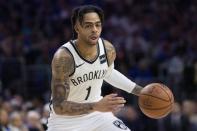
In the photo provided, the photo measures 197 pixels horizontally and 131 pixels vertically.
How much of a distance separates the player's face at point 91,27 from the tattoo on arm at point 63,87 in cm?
28

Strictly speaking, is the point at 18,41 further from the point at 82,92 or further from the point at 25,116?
the point at 82,92

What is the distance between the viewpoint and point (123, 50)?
1574 cm

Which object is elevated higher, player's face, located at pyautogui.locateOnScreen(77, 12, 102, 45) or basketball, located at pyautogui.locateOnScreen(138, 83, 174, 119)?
player's face, located at pyautogui.locateOnScreen(77, 12, 102, 45)

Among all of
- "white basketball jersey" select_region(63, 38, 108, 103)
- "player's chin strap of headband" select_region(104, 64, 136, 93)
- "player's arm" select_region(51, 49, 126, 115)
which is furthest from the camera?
"player's chin strap of headband" select_region(104, 64, 136, 93)

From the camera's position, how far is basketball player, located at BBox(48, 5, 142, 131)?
7039mm

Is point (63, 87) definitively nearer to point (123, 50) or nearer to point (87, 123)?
point (87, 123)

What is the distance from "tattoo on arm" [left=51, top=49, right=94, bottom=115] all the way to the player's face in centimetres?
28

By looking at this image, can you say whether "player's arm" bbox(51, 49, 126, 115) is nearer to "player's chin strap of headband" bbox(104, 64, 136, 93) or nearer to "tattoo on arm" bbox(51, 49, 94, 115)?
"tattoo on arm" bbox(51, 49, 94, 115)

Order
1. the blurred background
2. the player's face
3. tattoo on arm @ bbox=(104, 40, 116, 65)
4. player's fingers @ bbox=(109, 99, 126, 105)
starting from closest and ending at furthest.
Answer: player's fingers @ bbox=(109, 99, 126, 105) → the player's face → tattoo on arm @ bbox=(104, 40, 116, 65) → the blurred background

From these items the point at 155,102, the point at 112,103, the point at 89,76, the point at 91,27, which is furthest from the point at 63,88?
the point at 155,102

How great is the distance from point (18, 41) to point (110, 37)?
85.3 inches

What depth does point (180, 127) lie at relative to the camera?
1306 centimetres

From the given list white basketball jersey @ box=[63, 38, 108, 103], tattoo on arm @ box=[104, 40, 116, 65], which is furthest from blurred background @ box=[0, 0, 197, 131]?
white basketball jersey @ box=[63, 38, 108, 103]

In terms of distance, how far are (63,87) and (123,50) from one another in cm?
876
